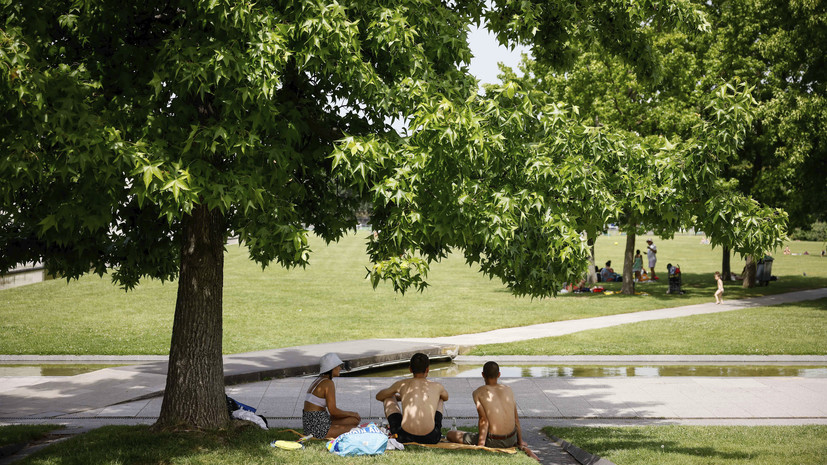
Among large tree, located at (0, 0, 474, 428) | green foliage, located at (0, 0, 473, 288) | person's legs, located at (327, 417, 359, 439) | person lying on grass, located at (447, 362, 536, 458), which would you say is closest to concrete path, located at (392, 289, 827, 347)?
person's legs, located at (327, 417, 359, 439)

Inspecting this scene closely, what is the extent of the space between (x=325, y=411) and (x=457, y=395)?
389 cm

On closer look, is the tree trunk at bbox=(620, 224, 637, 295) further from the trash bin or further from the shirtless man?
the shirtless man

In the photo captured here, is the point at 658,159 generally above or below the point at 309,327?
above

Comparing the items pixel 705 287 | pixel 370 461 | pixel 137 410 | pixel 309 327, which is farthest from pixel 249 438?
pixel 705 287

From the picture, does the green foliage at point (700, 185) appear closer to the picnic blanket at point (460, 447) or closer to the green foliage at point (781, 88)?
the picnic blanket at point (460, 447)

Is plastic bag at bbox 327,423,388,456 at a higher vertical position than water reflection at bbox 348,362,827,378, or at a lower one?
higher

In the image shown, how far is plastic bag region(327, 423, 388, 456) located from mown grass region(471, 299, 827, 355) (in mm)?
8789

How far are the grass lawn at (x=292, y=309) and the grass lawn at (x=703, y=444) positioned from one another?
202 inches

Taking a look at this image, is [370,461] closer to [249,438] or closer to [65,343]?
[249,438]

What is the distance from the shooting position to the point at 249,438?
8.77 metres

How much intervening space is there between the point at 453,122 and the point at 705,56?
2778cm

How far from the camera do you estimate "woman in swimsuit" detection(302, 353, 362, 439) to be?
8914 millimetres

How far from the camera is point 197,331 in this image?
873cm

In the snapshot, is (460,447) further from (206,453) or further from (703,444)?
(703,444)
